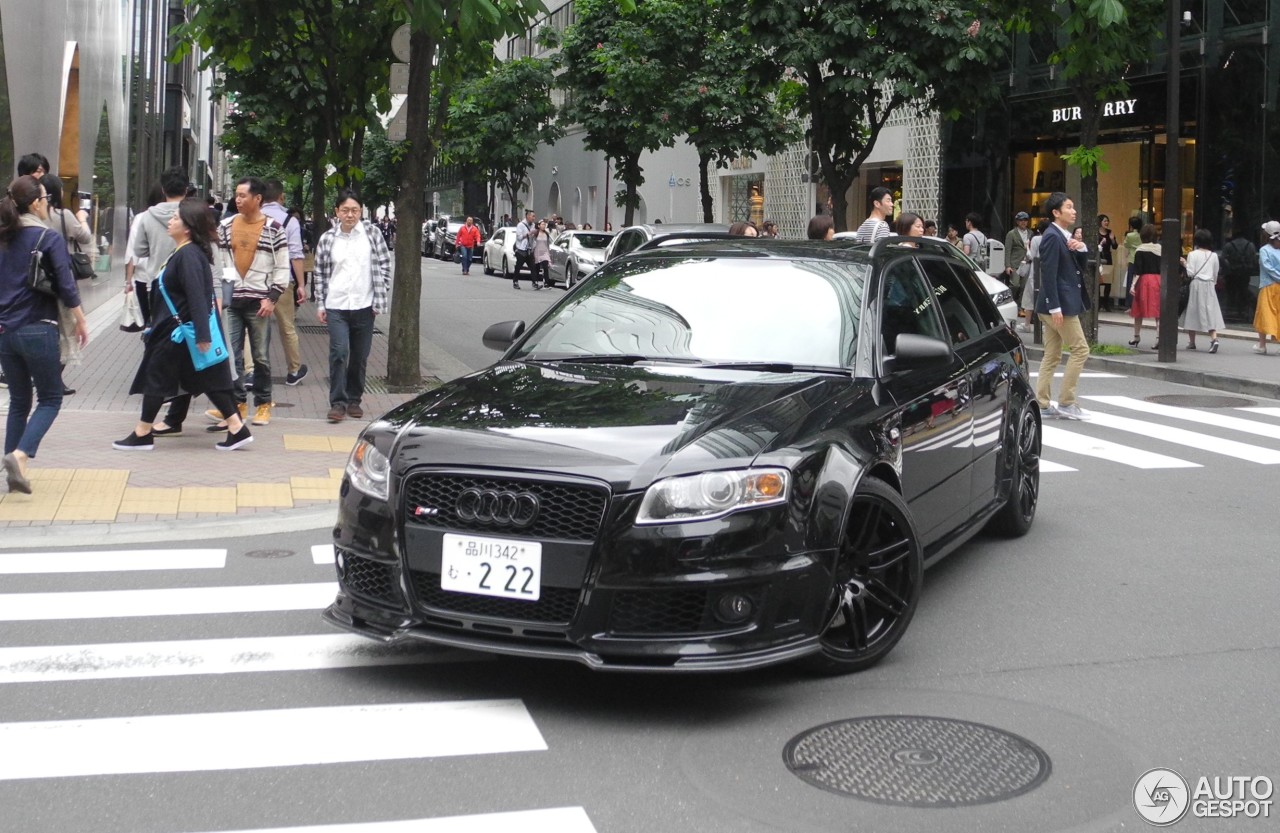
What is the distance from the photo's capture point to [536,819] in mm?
4402

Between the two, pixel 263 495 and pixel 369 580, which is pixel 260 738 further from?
pixel 263 495

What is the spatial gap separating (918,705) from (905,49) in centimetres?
2083

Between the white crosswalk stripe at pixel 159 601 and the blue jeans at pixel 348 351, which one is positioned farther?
the blue jeans at pixel 348 351

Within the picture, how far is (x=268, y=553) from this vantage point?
8242 millimetres

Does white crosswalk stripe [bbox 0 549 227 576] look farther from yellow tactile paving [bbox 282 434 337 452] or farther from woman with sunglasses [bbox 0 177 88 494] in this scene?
yellow tactile paving [bbox 282 434 337 452]

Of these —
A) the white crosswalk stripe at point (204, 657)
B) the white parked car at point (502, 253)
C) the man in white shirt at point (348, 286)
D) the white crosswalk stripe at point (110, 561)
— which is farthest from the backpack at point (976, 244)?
the white parked car at point (502, 253)

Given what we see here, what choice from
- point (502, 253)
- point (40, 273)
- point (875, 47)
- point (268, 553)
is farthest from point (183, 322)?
point (502, 253)

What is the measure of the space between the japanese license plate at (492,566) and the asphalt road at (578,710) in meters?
0.45

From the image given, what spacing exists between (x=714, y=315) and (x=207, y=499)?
395cm

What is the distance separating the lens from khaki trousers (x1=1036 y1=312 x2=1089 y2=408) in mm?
14055

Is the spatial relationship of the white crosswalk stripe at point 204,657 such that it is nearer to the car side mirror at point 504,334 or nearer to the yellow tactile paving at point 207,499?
the car side mirror at point 504,334

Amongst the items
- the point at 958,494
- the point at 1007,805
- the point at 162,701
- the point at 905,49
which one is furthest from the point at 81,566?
the point at 905,49

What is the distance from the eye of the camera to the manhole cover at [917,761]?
4648 mm

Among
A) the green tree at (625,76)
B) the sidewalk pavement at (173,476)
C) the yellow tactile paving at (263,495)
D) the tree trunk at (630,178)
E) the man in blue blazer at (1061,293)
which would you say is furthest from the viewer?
the tree trunk at (630,178)
